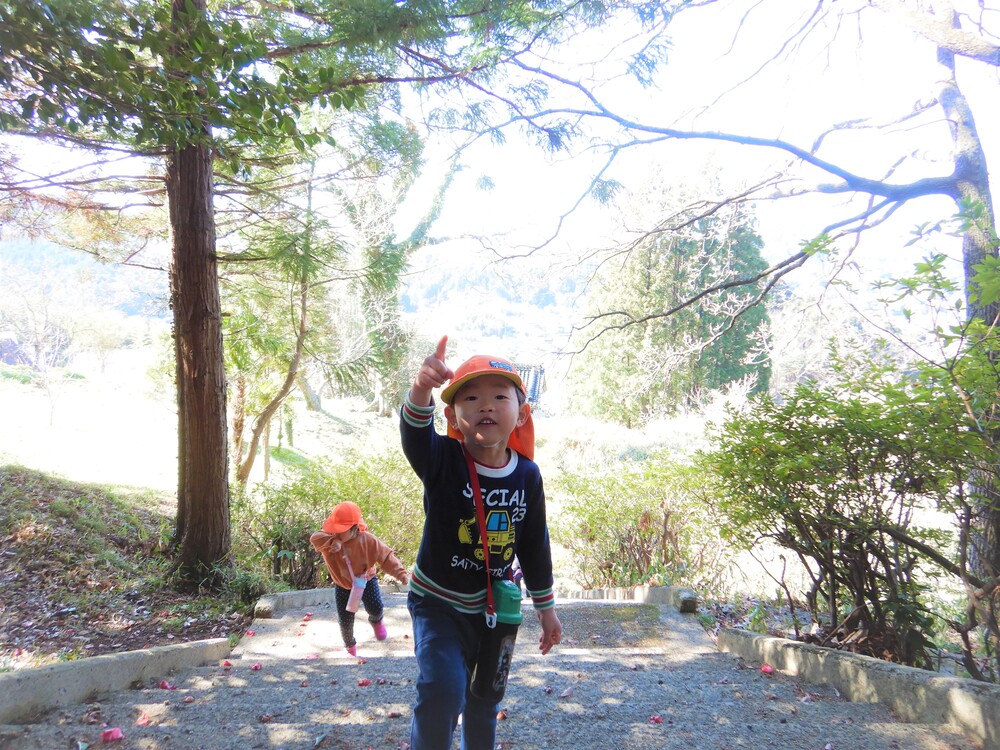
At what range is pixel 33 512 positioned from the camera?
20.2 feet

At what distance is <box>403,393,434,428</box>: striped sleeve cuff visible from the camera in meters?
2.05

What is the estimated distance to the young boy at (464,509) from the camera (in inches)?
80.7

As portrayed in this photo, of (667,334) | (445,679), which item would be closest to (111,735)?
(445,679)

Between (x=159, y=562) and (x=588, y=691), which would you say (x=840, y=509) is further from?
(x=159, y=562)

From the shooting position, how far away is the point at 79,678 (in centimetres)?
279

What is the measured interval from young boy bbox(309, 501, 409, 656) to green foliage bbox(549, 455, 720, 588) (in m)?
3.50

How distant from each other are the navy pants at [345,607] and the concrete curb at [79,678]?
34.1 inches

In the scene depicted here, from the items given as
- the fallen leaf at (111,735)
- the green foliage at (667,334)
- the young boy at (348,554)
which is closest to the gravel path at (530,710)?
the fallen leaf at (111,735)

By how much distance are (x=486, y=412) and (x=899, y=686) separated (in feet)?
7.40

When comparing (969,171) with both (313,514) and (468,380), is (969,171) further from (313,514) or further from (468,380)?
(313,514)

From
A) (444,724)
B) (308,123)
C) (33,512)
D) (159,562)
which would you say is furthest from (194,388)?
(444,724)

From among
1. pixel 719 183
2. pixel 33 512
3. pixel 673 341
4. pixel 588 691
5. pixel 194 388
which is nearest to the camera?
pixel 588 691

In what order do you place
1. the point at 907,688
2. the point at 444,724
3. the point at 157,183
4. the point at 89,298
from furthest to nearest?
the point at 89,298 < the point at 157,183 < the point at 907,688 < the point at 444,724

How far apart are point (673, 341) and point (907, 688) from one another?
18.3m
